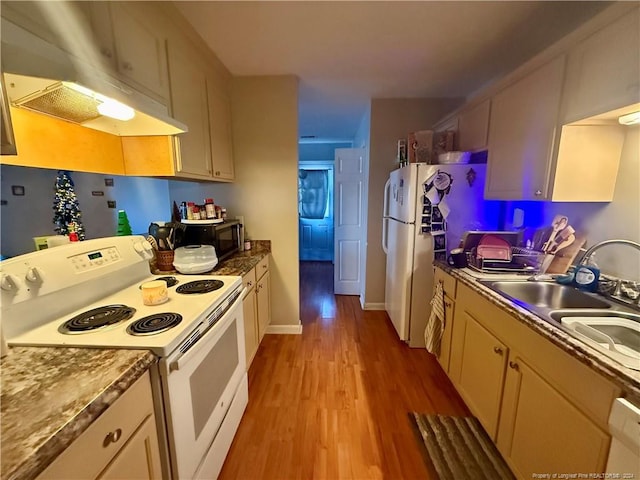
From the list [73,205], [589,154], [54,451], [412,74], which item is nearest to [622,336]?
[589,154]

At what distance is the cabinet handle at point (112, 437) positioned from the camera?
0.69 metres

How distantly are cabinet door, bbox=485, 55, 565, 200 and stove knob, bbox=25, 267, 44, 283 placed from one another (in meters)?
2.33

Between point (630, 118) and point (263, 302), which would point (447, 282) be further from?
point (263, 302)

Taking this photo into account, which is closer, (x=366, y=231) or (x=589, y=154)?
(x=589, y=154)

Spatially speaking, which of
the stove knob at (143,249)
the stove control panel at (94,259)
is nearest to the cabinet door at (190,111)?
the stove knob at (143,249)

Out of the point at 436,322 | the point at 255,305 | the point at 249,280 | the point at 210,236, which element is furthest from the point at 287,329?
the point at 436,322

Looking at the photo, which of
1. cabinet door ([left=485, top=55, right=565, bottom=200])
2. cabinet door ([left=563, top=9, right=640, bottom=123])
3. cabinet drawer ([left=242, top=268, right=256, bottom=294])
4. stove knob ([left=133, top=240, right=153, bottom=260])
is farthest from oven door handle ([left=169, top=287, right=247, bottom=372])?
cabinet door ([left=563, top=9, right=640, bottom=123])

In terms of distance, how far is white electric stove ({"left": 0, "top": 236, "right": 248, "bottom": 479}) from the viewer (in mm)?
906

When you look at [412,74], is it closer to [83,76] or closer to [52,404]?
[83,76]

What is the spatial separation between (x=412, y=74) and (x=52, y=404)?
A: 2.88 metres

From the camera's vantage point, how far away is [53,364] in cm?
78

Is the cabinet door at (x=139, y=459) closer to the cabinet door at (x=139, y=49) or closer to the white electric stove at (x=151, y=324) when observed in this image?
the white electric stove at (x=151, y=324)

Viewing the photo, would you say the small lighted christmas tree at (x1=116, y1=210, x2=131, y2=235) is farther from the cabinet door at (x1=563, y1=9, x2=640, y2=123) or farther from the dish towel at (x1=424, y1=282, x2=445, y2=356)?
the cabinet door at (x1=563, y1=9, x2=640, y2=123)

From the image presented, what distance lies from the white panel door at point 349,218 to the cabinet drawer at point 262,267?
142 cm
